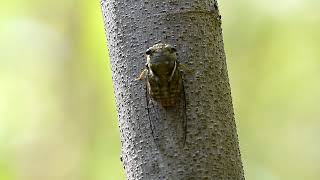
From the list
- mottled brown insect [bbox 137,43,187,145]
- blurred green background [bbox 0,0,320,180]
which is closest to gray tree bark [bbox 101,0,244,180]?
mottled brown insect [bbox 137,43,187,145]

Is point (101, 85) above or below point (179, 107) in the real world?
above

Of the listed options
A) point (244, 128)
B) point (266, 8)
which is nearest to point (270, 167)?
point (244, 128)

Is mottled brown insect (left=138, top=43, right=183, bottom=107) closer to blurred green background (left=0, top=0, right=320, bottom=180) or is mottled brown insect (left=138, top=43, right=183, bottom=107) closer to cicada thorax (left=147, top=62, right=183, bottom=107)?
cicada thorax (left=147, top=62, right=183, bottom=107)

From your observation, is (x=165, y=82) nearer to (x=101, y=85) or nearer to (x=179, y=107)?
→ (x=179, y=107)

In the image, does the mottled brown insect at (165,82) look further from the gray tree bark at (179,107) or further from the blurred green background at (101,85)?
the blurred green background at (101,85)

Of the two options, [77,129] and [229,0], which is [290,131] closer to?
[229,0]

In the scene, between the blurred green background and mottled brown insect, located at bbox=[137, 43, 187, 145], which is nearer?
mottled brown insect, located at bbox=[137, 43, 187, 145]

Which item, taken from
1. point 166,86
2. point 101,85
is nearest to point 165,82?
point 166,86
